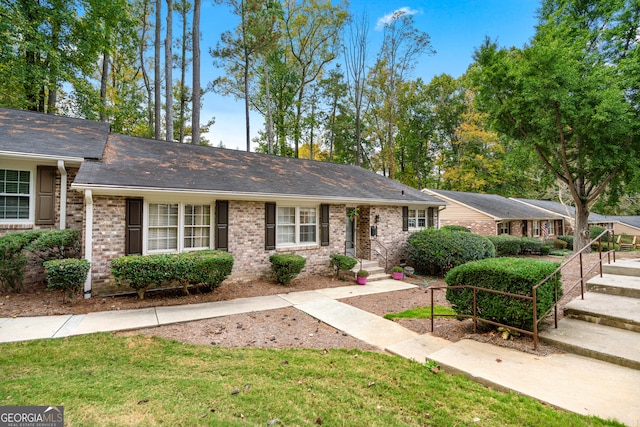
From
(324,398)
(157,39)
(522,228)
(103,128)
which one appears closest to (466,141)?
(522,228)

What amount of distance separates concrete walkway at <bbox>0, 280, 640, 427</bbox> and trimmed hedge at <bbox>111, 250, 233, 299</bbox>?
0.66 metres

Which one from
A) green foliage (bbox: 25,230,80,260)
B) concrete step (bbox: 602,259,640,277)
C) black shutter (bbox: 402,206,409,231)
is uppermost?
black shutter (bbox: 402,206,409,231)

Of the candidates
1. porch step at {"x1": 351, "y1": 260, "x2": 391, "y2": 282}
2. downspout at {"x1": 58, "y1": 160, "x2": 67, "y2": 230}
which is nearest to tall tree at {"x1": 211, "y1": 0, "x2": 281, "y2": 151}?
porch step at {"x1": 351, "y1": 260, "x2": 391, "y2": 282}

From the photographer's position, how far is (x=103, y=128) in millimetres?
10375

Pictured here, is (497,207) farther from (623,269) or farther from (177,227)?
(177,227)

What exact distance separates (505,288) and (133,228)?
26.2 ft

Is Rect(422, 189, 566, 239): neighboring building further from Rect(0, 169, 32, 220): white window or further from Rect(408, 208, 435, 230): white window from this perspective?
Rect(0, 169, 32, 220): white window

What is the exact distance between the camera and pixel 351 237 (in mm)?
12180

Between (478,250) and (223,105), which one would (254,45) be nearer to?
(223,105)

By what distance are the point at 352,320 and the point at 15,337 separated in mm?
5648

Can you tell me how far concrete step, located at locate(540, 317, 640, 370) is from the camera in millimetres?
3705

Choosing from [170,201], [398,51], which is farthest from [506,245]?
[170,201]

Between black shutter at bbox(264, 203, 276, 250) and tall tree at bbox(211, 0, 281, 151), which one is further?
tall tree at bbox(211, 0, 281, 151)

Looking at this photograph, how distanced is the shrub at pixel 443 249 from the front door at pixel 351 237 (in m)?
2.28
